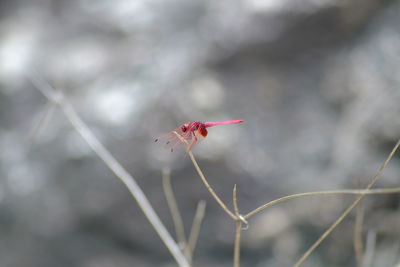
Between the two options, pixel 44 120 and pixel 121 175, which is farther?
pixel 44 120

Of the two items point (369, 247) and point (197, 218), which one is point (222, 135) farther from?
point (369, 247)

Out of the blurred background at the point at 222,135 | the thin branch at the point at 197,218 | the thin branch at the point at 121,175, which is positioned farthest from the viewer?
the blurred background at the point at 222,135

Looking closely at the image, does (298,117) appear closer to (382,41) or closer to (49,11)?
(382,41)

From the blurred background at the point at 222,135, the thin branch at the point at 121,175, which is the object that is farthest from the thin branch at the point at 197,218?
the thin branch at the point at 121,175

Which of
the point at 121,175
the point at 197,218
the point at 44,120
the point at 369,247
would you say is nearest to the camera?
the point at 121,175

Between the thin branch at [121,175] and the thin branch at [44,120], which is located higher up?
the thin branch at [44,120]

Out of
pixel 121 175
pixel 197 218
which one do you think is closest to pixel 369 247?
pixel 121 175

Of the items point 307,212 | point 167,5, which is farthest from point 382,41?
point 167,5

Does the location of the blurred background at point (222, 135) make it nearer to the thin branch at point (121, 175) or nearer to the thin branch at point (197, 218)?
the thin branch at point (197, 218)

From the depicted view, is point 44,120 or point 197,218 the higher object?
point 197,218
